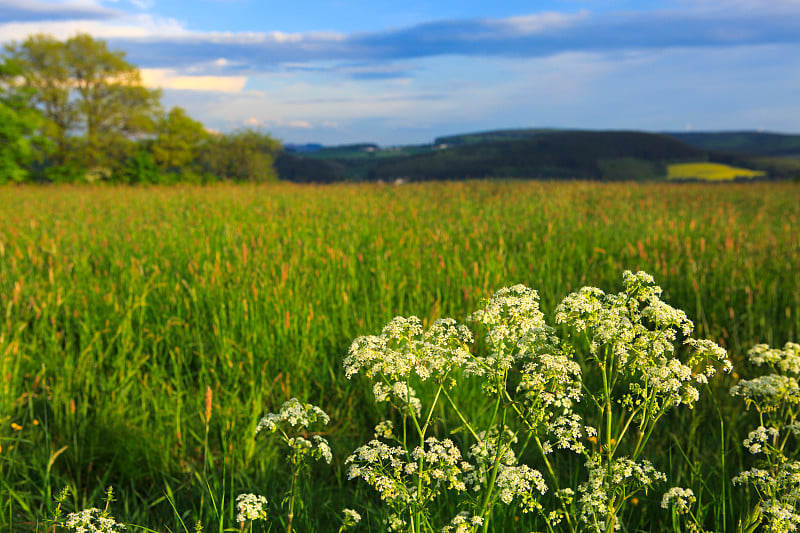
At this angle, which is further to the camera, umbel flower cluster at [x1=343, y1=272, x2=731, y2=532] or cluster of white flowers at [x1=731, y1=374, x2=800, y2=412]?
umbel flower cluster at [x1=343, y1=272, x2=731, y2=532]

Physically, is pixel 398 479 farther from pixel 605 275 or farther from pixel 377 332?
pixel 605 275

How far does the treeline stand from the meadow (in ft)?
84.9

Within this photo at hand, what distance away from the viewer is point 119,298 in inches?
180

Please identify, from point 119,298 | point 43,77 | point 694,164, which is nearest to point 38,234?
point 119,298

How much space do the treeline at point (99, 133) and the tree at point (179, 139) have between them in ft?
0.22

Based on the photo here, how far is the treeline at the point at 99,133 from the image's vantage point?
29.7m

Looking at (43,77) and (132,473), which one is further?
(43,77)

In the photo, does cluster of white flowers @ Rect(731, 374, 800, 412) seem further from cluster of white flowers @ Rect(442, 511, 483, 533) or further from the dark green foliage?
the dark green foliage

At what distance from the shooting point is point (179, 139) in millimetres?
33219

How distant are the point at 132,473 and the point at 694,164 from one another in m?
47.8

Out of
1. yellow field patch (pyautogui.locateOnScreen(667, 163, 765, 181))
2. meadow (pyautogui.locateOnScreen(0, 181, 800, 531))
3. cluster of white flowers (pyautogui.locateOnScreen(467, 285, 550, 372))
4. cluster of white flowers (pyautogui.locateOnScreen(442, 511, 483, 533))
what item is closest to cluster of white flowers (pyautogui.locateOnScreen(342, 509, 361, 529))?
cluster of white flowers (pyautogui.locateOnScreen(442, 511, 483, 533))

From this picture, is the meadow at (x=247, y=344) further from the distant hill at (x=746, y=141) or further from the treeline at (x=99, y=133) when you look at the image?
the distant hill at (x=746, y=141)

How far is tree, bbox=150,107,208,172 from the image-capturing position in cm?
3253

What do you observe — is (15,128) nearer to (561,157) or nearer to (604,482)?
(604,482)
